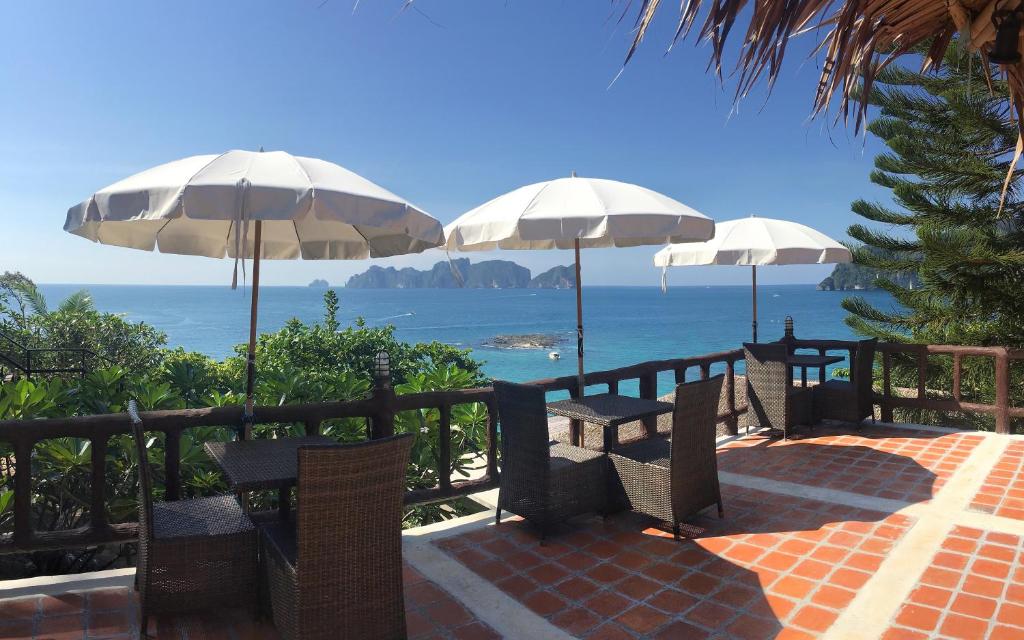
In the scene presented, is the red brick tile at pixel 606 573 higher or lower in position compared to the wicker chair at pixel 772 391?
lower

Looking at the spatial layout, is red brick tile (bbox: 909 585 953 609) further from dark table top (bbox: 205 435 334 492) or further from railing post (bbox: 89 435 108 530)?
railing post (bbox: 89 435 108 530)

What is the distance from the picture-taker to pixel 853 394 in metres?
5.89

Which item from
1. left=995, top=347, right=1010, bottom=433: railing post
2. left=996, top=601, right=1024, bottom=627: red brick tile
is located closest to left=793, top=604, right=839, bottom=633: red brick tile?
left=996, top=601, right=1024, bottom=627: red brick tile

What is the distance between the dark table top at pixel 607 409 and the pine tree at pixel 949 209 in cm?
733

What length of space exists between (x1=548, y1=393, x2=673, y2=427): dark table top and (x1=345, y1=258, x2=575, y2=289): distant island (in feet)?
521


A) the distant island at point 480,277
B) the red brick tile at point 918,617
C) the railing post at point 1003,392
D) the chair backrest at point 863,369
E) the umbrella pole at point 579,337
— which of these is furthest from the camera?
the distant island at point 480,277

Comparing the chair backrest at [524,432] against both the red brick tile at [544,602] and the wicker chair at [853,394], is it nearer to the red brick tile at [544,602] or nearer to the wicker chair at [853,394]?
the red brick tile at [544,602]

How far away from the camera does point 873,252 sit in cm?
1123

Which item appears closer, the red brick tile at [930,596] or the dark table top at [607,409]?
the red brick tile at [930,596]

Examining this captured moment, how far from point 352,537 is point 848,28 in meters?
2.22

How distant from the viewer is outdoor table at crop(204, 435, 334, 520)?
2.39 meters

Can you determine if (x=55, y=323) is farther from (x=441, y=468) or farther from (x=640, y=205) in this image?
(x=640, y=205)

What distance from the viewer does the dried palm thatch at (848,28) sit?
1714 millimetres

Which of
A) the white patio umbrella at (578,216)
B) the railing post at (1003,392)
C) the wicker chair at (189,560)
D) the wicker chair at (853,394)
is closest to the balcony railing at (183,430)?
the wicker chair at (189,560)
